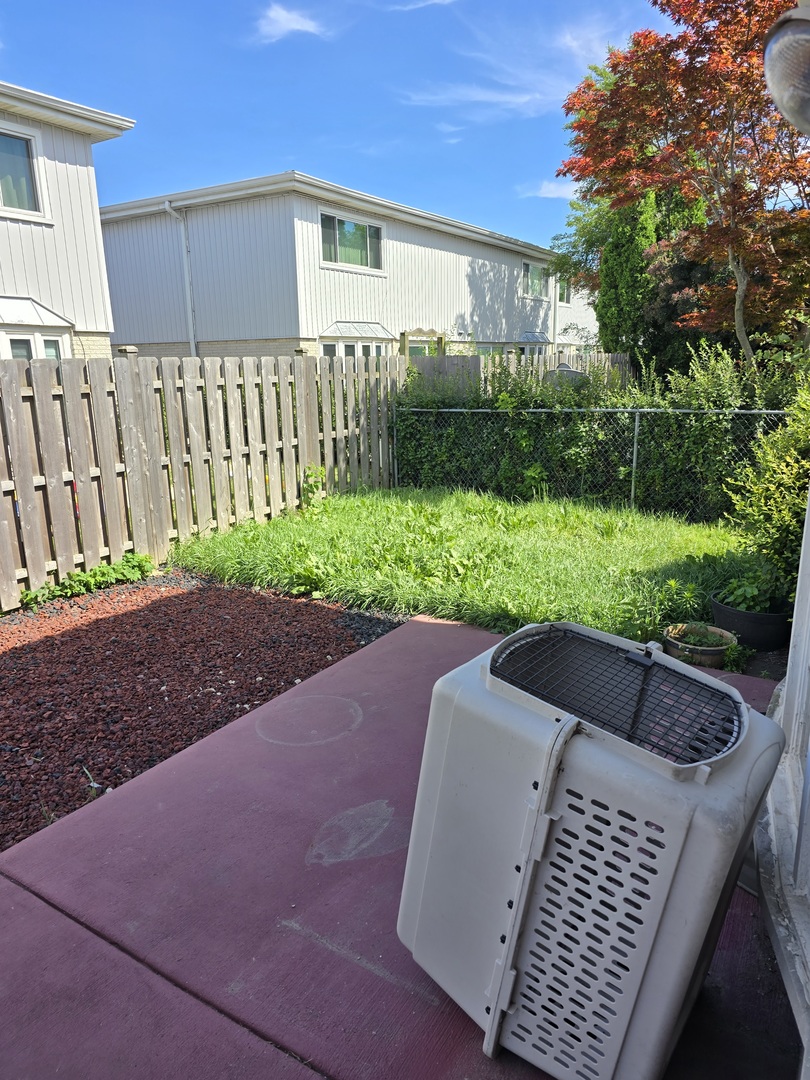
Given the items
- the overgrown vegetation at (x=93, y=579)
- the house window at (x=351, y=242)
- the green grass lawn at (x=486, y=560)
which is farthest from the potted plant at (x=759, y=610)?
the house window at (x=351, y=242)

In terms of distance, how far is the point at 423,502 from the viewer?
25.1 feet

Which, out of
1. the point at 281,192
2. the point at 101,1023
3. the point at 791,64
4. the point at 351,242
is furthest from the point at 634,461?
the point at 351,242

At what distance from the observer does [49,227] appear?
11.1 metres

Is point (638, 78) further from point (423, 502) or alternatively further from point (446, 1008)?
point (446, 1008)

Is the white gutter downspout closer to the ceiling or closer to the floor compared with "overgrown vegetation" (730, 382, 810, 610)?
closer to the ceiling

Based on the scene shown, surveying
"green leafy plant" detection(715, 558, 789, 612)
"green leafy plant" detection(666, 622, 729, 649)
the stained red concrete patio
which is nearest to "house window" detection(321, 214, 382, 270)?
"green leafy plant" detection(715, 558, 789, 612)

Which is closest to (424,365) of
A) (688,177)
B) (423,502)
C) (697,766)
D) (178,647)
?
(423,502)

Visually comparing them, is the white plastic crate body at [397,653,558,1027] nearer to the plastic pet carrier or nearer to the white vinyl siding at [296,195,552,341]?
the plastic pet carrier

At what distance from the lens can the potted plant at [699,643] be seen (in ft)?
12.8

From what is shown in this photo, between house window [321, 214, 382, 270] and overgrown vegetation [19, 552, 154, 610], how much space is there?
11.6 m

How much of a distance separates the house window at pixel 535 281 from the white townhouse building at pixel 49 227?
14736 mm

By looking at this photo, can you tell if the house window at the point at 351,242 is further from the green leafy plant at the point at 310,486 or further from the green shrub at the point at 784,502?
the green shrub at the point at 784,502

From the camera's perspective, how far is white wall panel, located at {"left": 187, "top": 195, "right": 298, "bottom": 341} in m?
14.5

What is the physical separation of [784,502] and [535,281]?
21523 mm
